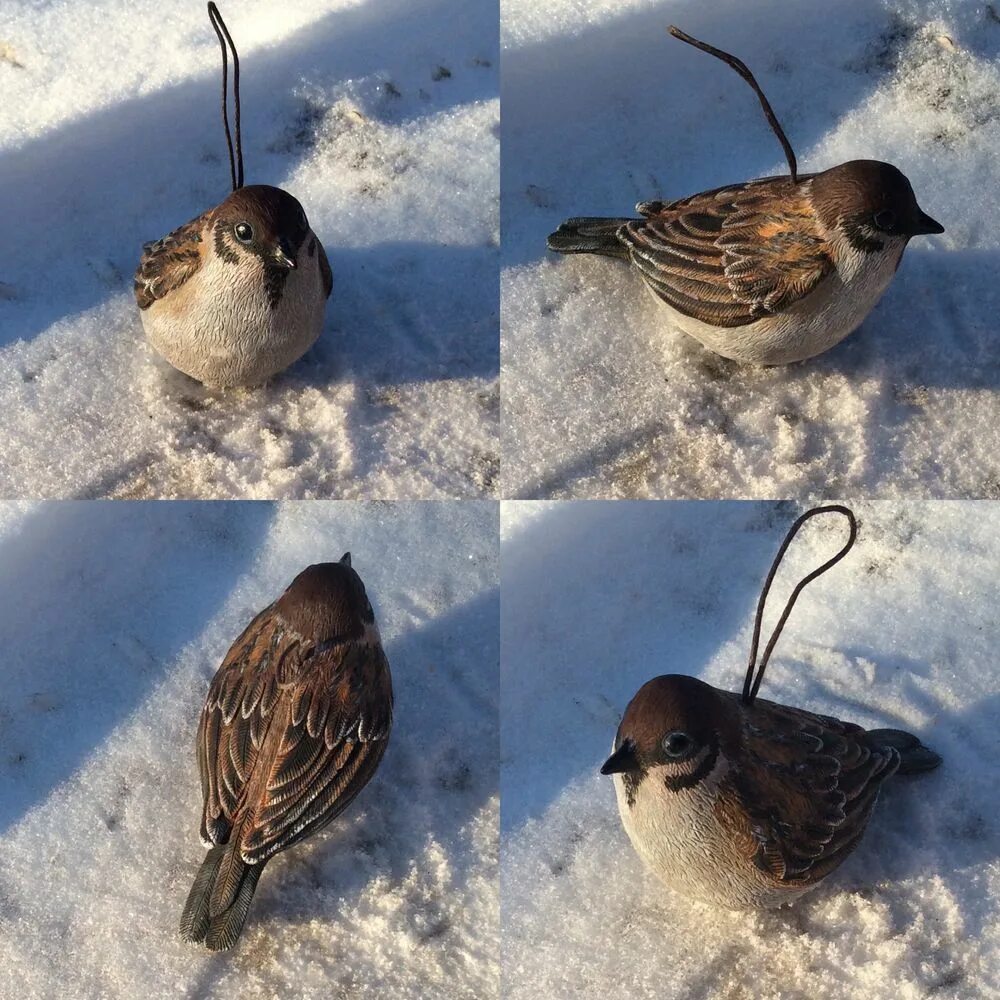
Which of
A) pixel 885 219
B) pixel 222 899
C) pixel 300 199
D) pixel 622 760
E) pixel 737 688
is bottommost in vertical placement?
pixel 222 899

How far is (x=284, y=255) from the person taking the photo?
361 cm

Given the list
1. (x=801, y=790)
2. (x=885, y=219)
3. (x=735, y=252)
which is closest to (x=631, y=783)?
(x=801, y=790)

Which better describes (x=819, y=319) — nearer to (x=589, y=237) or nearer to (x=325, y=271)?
(x=589, y=237)

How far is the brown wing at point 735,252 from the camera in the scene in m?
3.66

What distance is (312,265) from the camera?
3811mm

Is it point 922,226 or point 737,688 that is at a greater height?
point 922,226

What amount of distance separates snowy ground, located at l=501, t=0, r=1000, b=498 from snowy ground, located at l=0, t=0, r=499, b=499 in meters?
0.17

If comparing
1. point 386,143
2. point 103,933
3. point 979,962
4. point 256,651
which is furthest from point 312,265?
point 979,962

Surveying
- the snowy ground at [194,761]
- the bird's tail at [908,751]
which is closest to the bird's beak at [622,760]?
the snowy ground at [194,761]

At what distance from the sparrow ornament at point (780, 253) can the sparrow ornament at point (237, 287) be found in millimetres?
1093

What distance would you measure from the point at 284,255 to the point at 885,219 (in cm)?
173

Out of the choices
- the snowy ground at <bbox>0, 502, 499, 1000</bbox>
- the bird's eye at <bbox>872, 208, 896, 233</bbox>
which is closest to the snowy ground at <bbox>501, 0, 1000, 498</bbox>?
the snowy ground at <bbox>0, 502, 499, 1000</bbox>

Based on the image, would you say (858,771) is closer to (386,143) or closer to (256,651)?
(256,651)

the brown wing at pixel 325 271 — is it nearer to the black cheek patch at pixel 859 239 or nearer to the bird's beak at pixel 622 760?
the black cheek patch at pixel 859 239
